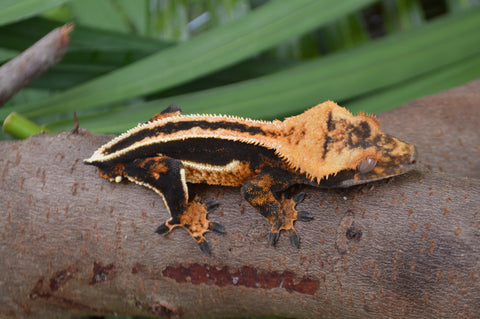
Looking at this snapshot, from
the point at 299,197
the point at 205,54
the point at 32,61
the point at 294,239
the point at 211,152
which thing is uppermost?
the point at 32,61

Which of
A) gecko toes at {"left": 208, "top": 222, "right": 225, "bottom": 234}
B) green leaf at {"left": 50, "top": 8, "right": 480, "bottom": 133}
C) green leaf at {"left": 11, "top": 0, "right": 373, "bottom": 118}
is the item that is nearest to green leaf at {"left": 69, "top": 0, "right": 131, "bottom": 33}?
green leaf at {"left": 11, "top": 0, "right": 373, "bottom": 118}

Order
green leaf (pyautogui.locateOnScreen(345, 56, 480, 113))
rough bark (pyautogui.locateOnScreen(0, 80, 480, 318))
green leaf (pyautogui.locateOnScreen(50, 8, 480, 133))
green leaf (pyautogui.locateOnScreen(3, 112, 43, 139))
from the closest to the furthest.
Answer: rough bark (pyautogui.locateOnScreen(0, 80, 480, 318)), green leaf (pyautogui.locateOnScreen(3, 112, 43, 139)), green leaf (pyautogui.locateOnScreen(50, 8, 480, 133)), green leaf (pyautogui.locateOnScreen(345, 56, 480, 113))

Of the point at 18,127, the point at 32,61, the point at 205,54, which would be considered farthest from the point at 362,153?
the point at 18,127

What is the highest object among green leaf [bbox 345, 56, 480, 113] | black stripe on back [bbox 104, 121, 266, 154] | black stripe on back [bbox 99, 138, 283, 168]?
black stripe on back [bbox 104, 121, 266, 154]

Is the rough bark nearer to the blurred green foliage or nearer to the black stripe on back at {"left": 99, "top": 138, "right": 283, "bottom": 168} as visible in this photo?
the black stripe on back at {"left": 99, "top": 138, "right": 283, "bottom": 168}

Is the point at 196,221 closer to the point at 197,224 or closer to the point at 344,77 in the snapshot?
the point at 197,224

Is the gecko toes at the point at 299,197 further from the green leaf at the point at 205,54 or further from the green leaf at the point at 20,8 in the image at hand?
the green leaf at the point at 20,8

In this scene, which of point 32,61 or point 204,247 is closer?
point 204,247
